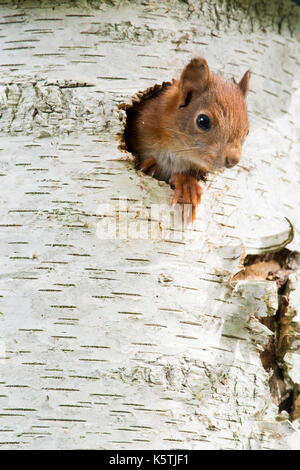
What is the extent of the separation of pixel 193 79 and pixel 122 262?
98cm

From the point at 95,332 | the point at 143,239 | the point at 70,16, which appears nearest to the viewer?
the point at 95,332

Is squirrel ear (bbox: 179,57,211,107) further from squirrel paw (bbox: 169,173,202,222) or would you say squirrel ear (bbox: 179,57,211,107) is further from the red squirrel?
squirrel paw (bbox: 169,173,202,222)

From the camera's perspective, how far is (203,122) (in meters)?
2.55

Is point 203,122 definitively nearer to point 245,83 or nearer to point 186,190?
point 245,83

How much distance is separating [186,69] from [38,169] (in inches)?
31.2

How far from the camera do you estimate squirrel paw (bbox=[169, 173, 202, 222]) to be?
2106 millimetres

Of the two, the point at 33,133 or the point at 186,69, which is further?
the point at 186,69

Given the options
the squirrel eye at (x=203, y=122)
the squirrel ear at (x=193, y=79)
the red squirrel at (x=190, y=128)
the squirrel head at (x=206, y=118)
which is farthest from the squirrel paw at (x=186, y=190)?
the squirrel ear at (x=193, y=79)

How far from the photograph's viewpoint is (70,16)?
227 cm

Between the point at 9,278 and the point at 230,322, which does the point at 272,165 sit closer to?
the point at 230,322

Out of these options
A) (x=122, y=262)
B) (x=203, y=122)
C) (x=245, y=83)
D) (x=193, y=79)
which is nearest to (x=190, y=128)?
(x=203, y=122)

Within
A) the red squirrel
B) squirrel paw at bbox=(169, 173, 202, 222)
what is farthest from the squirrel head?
squirrel paw at bbox=(169, 173, 202, 222)

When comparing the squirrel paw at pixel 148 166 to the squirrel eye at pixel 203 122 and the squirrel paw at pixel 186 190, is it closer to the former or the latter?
the squirrel paw at pixel 186 190

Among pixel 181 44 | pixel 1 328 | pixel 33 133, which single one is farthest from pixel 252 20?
pixel 1 328
